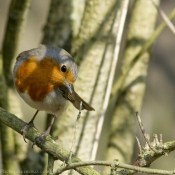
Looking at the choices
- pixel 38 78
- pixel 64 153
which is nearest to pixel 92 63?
pixel 38 78

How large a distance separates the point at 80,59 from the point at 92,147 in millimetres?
600

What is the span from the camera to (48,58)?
2.90 m

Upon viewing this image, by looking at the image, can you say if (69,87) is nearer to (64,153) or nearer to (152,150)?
(64,153)

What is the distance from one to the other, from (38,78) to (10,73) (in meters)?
0.73

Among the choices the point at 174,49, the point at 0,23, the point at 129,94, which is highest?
the point at 0,23

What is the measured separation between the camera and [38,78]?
2867 millimetres

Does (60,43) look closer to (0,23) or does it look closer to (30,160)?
(30,160)

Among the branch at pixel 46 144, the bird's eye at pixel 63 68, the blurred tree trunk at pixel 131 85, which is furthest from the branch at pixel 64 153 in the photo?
the blurred tree trunk at pixel 131 85

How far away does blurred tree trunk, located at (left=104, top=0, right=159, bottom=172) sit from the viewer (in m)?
3.46

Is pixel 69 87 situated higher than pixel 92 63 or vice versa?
pixel 92 63

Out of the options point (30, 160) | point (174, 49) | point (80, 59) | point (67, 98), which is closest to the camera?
point (67, 98)

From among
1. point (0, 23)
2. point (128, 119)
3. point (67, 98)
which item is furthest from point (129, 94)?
point (0, 23)

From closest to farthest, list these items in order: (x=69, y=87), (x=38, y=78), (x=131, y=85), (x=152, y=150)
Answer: (x=152, y=150) < (x=69, y=87) < (x=38, y=78) < (x=131, y=85)

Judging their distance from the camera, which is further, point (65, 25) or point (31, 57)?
point (65, 25)
